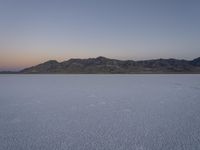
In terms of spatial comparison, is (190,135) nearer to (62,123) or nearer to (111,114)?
(111,114)

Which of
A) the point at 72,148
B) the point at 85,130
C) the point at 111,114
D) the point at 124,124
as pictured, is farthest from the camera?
the point at 111,114

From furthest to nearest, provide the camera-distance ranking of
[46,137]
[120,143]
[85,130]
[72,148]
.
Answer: [85,130] < [46,137] < [120,143] < [72,148]

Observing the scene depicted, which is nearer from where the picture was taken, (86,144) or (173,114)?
(86,144)

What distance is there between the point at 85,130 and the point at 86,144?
1350 millimetres

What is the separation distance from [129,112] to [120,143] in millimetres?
4387

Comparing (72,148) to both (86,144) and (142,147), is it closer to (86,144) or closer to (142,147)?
(86,144)

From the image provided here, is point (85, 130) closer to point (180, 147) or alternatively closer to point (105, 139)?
point (105, 139)

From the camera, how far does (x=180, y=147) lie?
220 inches

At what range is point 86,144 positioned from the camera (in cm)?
588

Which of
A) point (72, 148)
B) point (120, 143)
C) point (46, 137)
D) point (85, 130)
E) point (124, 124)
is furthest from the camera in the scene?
point (124, 124)

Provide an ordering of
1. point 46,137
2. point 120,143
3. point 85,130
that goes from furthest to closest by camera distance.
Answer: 1. point 85,130
2. point 46,137
3. point 120,143

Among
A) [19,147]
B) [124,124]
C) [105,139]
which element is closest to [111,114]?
[124,124]

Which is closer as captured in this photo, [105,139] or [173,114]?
[105,139]

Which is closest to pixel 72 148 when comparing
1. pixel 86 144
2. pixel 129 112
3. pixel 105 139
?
pixel 86 144
